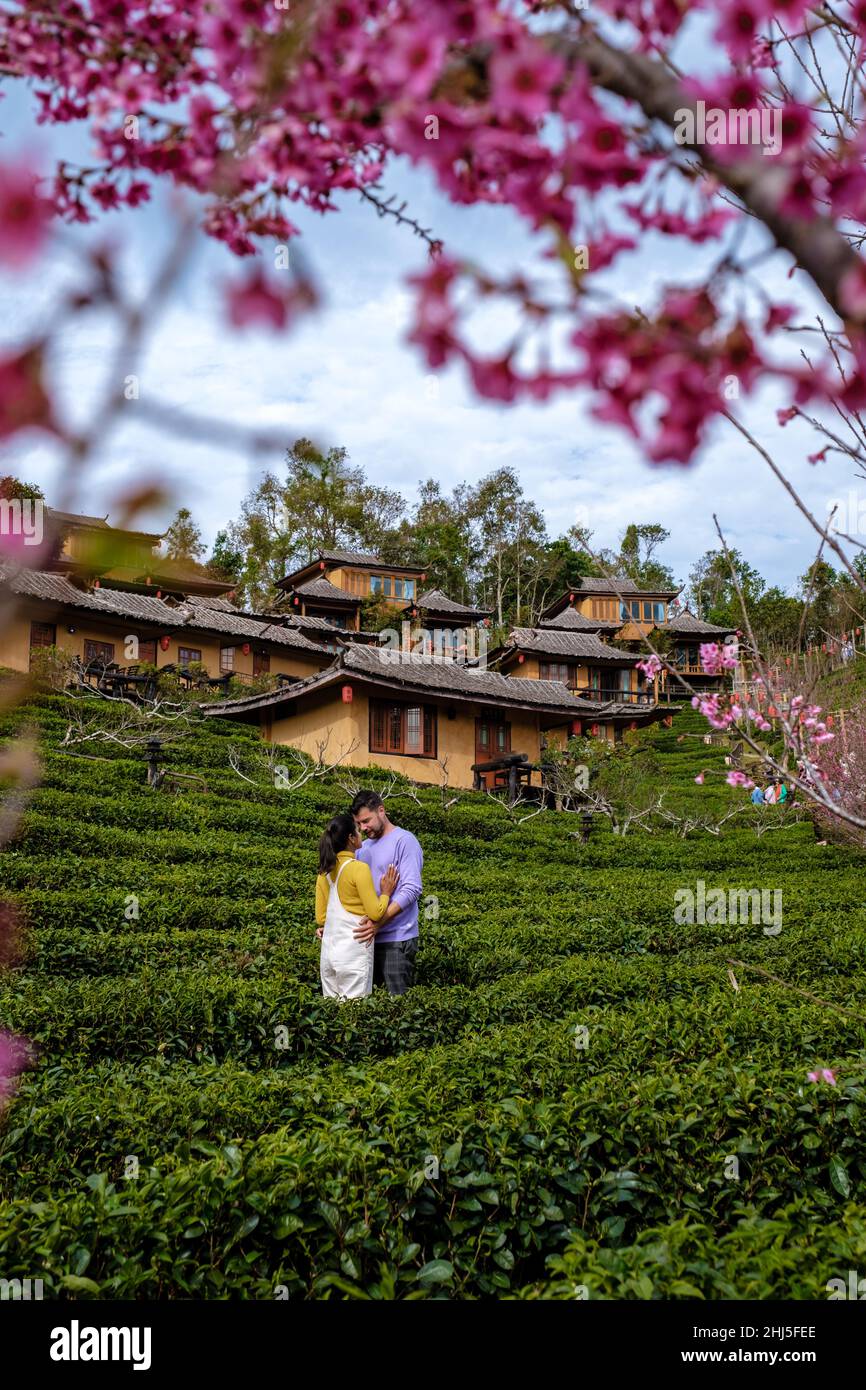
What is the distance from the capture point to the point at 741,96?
1.37 m

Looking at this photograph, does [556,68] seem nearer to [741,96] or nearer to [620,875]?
[741,96]

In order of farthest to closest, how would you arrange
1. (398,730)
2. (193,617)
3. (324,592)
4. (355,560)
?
(355,560) < (324,592) < (193,617) < (398,730)

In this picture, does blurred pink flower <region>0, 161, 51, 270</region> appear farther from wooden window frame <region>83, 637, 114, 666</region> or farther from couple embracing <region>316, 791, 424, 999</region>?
wooden window frame <region>83, 637, 114, 666</region>

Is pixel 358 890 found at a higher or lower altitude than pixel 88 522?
lower

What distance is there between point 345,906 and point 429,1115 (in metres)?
2.37

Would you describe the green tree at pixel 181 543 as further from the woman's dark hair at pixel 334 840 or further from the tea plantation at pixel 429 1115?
the woman's dark hair at pixel 334 840

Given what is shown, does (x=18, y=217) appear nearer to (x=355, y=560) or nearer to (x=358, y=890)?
(x=358, y=890)

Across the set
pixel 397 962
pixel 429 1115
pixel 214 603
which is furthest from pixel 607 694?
pixel 429 1115

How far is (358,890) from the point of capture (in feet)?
20.7

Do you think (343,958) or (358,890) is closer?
(358,890)

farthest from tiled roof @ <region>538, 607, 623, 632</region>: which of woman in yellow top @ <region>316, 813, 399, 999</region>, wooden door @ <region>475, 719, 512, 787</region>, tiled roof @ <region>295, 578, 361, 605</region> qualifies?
woman in yellow top @ <region>316, 813, 399, 999</region>

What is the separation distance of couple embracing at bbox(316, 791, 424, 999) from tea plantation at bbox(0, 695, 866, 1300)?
22cm

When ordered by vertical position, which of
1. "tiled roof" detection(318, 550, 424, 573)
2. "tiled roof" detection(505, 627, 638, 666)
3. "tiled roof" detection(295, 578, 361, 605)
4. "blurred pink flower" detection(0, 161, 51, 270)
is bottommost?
"blurred pink flower" detection(0, 161, 51, 270)

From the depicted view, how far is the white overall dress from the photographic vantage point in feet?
21.3
